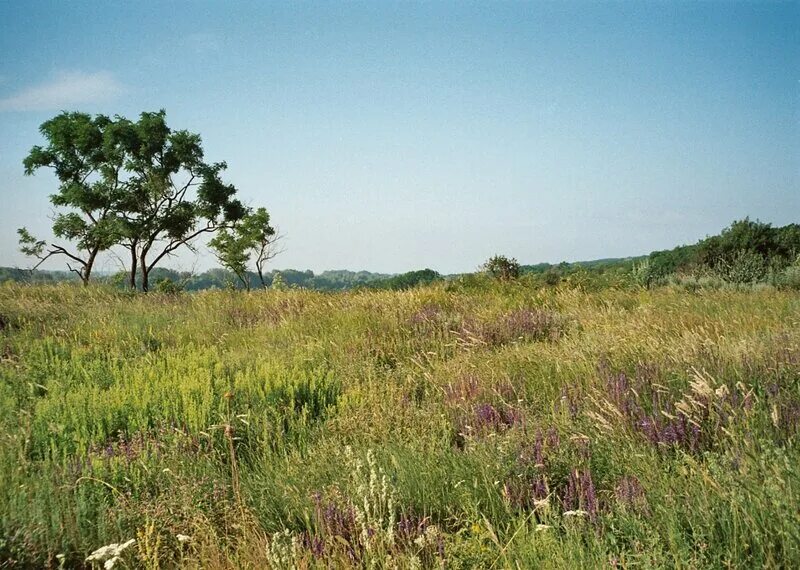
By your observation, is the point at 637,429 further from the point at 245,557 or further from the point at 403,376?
the point at 403,376

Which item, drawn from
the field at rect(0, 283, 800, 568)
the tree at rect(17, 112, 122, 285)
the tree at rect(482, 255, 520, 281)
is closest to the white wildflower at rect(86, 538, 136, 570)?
the field at rect(0, 283, 800, 568)

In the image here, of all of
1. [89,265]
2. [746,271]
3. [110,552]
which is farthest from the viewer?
[89,265]

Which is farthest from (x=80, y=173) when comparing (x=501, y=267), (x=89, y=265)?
(x=501, y=267)

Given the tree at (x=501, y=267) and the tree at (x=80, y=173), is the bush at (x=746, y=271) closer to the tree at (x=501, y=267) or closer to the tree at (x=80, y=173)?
the tree at (x=501, y=267)

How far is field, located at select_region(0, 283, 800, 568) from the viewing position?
211 centimetres

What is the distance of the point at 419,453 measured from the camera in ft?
10.3

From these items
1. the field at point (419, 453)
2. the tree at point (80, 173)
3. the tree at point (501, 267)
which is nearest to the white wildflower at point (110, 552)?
the field at point (419, 453)

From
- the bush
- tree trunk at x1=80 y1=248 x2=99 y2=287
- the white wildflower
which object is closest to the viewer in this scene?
the white wildflower

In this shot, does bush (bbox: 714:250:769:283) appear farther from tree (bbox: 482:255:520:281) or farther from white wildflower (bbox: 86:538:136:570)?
white wildflower (bbox: 86:538:136:570)

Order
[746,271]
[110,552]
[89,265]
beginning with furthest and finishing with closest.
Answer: [89,265] < [746,271] < [110,552]

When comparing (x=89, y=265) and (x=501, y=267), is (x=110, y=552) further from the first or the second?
(x=89, y=265)

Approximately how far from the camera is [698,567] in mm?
1799

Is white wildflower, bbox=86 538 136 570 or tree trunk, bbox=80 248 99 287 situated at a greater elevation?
tree trunk, bbox=80 248 99 287

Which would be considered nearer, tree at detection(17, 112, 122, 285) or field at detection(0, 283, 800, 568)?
field at detection(0, 283, 800, 568)
